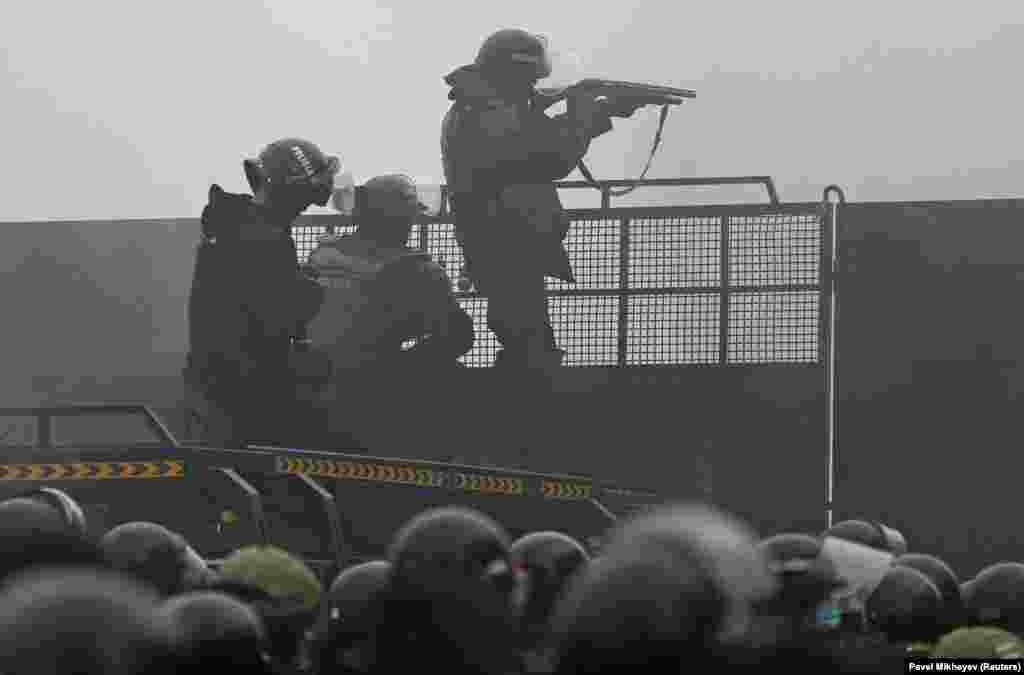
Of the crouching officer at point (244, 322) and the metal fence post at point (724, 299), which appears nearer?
the crouching officer at point (244, 322)

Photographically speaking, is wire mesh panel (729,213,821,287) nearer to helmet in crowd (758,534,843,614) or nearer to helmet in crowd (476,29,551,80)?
helmet in crowd (476,29,551,80)

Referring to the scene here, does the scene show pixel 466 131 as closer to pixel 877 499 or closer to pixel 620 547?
pixel 877 499

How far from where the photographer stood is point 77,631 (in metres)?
5.85

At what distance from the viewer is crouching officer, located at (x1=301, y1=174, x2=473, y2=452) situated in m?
14.0

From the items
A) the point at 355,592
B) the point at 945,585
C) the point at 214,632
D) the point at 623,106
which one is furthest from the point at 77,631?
the point at 623,106

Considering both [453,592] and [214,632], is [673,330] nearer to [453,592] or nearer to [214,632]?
[453,592]

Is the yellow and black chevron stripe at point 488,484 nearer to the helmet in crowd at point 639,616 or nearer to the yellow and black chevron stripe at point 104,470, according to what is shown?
the yellow and black chevron stripe at point 104,470

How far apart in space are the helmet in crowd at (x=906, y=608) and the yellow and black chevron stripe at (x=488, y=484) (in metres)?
3.47

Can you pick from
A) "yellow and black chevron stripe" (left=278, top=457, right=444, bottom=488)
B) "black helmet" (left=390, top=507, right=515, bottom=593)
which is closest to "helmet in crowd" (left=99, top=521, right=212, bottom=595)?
"black helmet" (left=390, top=507, right=515, bottom=593)

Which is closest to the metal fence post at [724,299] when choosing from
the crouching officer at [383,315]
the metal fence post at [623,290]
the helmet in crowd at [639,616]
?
the metal fence post at [623,290]

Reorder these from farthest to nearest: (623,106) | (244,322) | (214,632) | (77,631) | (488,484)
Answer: (623,106) < (244,322) < (488,484) < (214,632) < (77,631)

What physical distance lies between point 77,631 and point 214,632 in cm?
61

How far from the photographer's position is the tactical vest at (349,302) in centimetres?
1416

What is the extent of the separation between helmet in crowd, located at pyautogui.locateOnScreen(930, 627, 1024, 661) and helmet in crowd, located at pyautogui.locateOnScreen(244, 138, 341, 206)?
6.64m
